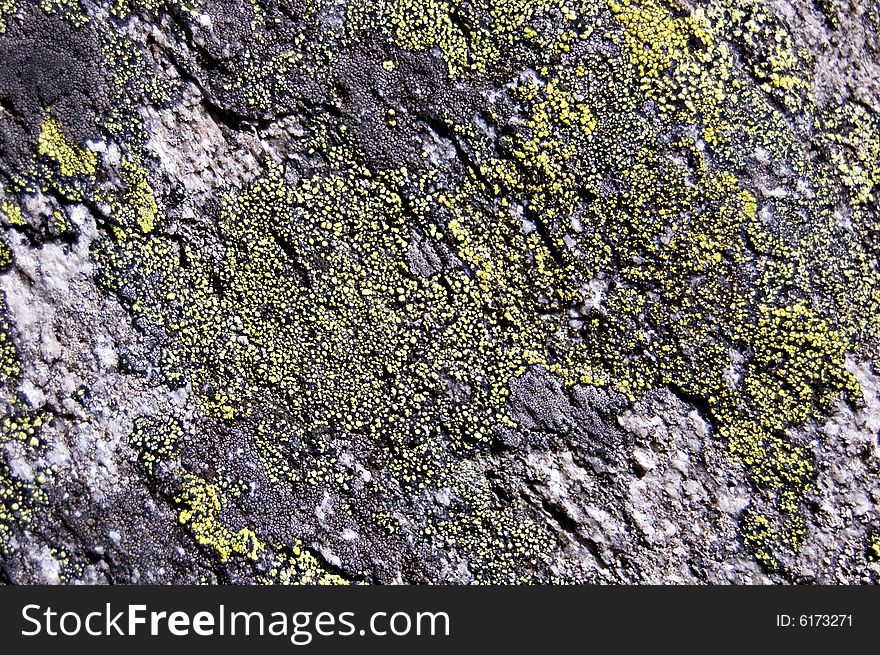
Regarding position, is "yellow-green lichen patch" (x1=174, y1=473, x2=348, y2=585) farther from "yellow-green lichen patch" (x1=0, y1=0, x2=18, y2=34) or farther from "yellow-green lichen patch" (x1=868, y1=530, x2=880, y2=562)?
"yellow-green lichen patch" (x1=868, y1=530, x2=880, y2=562)

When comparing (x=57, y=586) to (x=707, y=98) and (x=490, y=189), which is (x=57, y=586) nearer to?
(x=490, y=189)

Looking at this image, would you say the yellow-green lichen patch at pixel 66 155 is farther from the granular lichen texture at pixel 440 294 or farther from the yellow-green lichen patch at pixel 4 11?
the yellow-green lichen patch at pixel 4 11

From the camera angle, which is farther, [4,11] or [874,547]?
[874,547]

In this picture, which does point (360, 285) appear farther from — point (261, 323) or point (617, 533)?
point (617, 533)

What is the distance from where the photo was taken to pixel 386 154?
1656 mm

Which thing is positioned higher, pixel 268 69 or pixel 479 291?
pixel 268 69

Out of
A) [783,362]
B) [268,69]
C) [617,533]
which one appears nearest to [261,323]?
[268,69]

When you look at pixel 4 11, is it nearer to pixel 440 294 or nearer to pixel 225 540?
pixel 440 294

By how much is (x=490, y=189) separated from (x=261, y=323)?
2.36 ft

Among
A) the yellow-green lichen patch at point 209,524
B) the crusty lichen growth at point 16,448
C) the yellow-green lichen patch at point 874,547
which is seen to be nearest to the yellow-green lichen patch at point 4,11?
the crusty lichen growth at point 16,448

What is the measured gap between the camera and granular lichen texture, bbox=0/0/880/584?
5.31ft

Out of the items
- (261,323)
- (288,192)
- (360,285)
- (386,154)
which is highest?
(386,154)

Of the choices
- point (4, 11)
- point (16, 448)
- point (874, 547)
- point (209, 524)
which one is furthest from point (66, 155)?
point (874, 547)

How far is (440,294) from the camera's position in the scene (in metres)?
1.66
